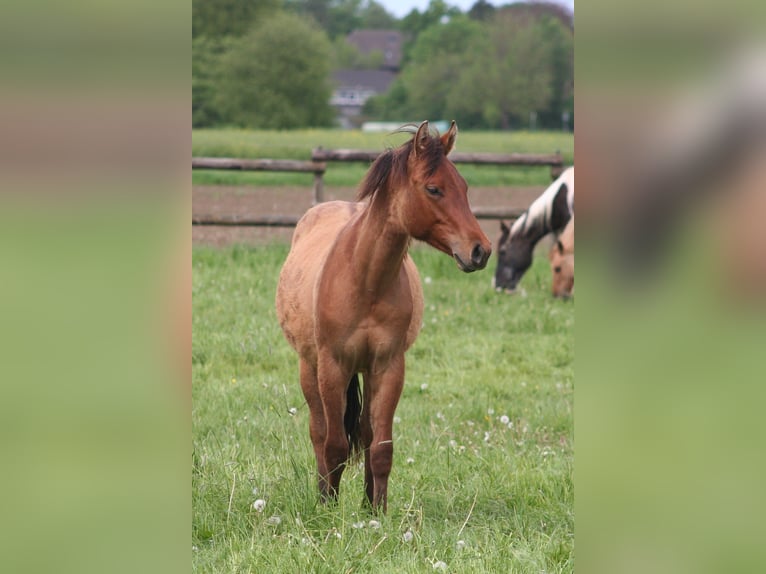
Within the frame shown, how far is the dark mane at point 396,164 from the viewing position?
11.1 ft

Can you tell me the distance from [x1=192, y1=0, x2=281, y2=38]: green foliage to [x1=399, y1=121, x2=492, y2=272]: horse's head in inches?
2334

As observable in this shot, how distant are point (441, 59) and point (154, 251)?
7049 cm

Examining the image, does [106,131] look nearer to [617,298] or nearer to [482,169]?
[617,298]

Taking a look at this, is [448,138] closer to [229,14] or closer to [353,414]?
[353,414]

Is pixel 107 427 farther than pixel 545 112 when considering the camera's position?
No

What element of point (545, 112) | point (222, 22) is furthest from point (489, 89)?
point (222, 22)

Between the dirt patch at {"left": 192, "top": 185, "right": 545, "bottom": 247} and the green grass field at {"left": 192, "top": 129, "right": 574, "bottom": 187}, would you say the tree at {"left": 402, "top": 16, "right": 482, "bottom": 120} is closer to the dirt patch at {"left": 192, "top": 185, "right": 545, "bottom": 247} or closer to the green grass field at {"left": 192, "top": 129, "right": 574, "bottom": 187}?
the green grass field at {"left": 192, "top": 129, "right": 574, "bottom": 187}

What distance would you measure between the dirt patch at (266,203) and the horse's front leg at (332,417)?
297 inches

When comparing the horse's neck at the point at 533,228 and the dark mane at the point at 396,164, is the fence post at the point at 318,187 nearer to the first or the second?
the horse's neck at the point at 533,228

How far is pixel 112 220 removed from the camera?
0.99m

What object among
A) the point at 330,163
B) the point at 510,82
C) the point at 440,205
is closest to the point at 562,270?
the point at 440,205

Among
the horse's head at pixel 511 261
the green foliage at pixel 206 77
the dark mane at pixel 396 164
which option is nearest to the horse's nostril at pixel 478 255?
the dark mane at pixel 396 164

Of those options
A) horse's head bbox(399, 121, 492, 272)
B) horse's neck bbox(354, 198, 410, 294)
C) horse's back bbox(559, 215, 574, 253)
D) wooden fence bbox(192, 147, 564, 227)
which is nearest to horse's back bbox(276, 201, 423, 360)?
horse's neck bbox(354, 198, 410, 294)

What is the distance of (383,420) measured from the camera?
3.73 meters
